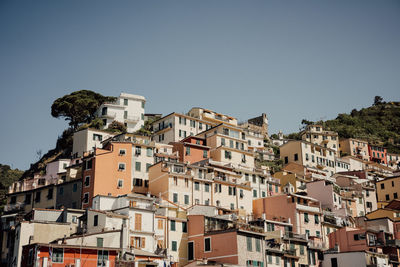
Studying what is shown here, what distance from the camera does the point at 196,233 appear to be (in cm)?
5541

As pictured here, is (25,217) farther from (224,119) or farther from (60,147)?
(224,119)

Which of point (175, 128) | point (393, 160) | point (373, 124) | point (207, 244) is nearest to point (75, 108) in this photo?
point (175, 128)

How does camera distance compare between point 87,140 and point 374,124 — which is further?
point 374,124

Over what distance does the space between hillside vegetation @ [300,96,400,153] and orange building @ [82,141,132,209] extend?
7428cm

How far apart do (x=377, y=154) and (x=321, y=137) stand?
55.6ft

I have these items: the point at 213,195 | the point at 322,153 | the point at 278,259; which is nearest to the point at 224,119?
the point at 322,153

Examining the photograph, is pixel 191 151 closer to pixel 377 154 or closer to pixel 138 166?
pixel 138 166

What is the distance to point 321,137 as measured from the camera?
388 ft

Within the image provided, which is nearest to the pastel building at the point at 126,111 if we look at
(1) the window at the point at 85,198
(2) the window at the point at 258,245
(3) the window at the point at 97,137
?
(3) the window at the point at 97,137

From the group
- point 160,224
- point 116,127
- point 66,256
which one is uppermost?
point 116,127

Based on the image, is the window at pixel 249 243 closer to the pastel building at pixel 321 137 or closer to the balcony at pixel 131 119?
the balcony at pixel 131 119

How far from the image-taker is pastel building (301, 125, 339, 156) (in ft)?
385

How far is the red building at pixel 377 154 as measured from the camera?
407 ft

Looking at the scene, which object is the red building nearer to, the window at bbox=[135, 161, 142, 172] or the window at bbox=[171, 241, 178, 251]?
the window at bbox=[135, 161, 142, 172]
